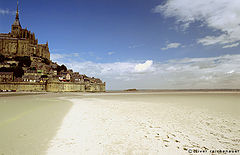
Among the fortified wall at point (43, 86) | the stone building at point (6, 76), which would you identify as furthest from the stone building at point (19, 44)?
the fortified wall at point (43, 86)

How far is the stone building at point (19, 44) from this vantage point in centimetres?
11594

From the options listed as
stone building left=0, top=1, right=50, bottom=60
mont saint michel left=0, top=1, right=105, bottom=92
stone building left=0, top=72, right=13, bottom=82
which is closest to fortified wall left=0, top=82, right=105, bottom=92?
mont saint michel left=0, top=1, right=105, bottom=92

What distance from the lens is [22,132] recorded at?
641 centimetres

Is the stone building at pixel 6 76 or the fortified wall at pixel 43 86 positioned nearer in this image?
the fortified wall at pixel 43 86

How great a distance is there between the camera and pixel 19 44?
117 m

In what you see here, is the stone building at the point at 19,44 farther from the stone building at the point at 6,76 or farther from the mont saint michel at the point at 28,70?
the stone building at the point at 6,76

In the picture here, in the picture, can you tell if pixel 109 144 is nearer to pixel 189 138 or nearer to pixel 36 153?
pixel 36 153

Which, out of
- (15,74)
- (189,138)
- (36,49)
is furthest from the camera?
(36,49)

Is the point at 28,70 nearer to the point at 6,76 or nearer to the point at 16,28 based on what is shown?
the point at 6,76

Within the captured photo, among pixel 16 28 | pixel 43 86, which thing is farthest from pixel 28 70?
pixel 16 28

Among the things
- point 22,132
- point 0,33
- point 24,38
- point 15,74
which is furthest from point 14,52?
point 22,132

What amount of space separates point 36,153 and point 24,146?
84cm

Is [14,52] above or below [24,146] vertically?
above

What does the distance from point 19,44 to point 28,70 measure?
44161 mm
